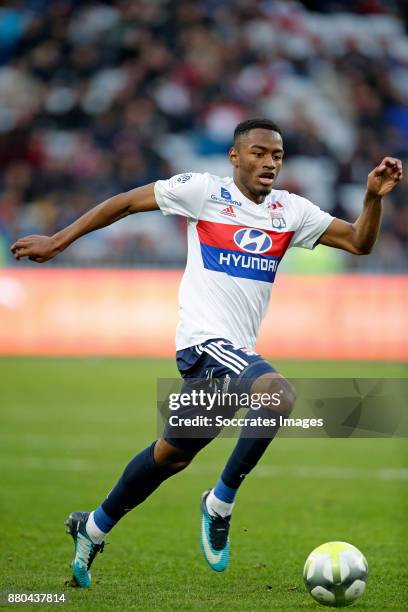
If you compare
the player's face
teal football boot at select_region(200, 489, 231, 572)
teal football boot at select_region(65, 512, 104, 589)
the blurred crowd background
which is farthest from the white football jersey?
the blurred crowd background

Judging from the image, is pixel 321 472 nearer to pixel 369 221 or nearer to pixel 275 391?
pixel 369 221

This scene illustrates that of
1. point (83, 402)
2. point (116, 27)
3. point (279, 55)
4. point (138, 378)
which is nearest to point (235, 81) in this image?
point (279, 55)

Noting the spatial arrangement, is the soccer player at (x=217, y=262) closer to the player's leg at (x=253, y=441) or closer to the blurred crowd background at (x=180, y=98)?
the player's leg at (x=253, y=441)

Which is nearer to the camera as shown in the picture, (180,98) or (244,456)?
(244,456)

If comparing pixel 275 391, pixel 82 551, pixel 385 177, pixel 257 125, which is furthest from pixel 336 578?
pixel 257 125

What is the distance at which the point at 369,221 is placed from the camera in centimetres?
585

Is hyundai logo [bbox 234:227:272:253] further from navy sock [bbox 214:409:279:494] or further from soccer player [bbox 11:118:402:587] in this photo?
navy sock [bbox 214:409:279:494]

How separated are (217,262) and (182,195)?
1.31ft

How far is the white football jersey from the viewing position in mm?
5707

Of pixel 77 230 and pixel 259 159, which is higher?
pixel 259 159

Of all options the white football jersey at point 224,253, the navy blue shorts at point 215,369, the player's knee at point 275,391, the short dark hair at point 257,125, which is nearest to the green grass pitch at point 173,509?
the navy blue shorts at point 215,369

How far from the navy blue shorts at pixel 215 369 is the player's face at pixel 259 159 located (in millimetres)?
859

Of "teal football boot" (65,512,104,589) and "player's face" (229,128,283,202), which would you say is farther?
"player's face" (229,128,283,202)

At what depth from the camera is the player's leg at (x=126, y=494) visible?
18.4 feet
